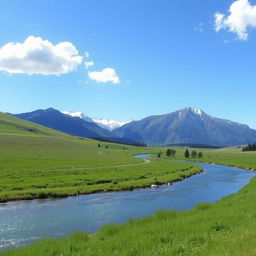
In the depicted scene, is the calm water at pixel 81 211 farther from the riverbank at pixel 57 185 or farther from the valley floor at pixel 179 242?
the valley floor at pixel 179 242

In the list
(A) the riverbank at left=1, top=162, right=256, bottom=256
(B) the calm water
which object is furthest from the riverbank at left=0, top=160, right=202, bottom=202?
(A) the riverbank at left=1, top=162, right=256, bottom=256

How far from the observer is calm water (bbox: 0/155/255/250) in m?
27.4

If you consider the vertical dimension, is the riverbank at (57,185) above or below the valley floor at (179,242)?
below

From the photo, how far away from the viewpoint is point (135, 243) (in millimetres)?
14812

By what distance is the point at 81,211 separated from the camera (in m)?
36.4

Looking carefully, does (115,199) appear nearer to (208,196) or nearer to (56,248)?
(208,196)

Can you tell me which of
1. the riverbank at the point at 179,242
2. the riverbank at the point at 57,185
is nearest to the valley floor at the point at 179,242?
the riverbank at the point at 179,242

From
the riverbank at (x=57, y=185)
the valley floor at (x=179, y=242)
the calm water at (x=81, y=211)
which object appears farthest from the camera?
→ the riverbank at (x=57, y=185)

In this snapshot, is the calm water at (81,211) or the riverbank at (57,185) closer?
the calm water at (81,211)

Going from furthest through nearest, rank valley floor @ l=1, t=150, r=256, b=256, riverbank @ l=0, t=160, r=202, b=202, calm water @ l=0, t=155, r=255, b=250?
riverbank @ l=0, t=160, r=202, b=202 < calm water @ l=0, t=155, r=255, b=250 < valley floor @ l=1, t=150, r=256, b=256

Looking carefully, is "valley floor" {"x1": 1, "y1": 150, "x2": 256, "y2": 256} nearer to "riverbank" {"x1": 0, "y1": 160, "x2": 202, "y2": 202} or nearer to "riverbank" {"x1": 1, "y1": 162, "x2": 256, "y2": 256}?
"riverbank" {"x1": 1, "y1": 162, "x2": 256, "y2": 256}

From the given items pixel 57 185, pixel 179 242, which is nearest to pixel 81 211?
pixel 57 185

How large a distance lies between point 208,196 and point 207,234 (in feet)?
117

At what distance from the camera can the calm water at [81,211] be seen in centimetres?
2742
